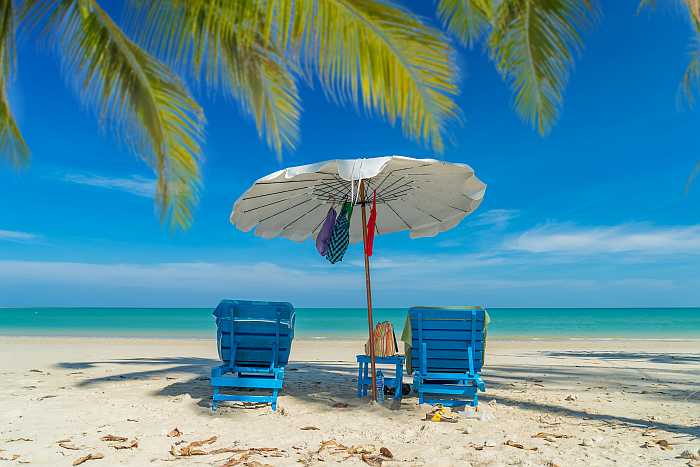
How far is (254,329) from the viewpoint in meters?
4.93

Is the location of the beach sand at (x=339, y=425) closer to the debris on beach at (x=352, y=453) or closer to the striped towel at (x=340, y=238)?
the debris on beach at (x=352, y=453)

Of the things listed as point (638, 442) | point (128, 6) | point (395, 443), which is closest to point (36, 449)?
point (395, 443)

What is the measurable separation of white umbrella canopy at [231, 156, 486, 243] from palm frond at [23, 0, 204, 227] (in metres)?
0.59

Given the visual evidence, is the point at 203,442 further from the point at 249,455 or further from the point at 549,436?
the point at 549,436

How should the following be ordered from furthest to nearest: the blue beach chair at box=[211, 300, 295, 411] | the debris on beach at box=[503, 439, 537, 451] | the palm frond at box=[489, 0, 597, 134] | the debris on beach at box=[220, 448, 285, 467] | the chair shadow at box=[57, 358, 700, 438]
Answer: the blue beach chair at box=[211, 300, 295, 411]
the chair shadow at box=[57, 358, 700, 438]
the palm frond at box=[489, 0, 597, 134]
the debris on beach at box=[503, 439, 537, 451]
the debris on beach at box=[220, 448, 285, 467]

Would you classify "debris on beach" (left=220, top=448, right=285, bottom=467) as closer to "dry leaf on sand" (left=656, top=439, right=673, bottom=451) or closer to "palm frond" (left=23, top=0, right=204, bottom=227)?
"palm frond" (left=23, top=0, right=204, bottom=227)

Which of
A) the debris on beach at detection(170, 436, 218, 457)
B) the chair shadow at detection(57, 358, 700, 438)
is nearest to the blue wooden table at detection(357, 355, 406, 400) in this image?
the chair shadow at detection(57, 358, 700, 438)

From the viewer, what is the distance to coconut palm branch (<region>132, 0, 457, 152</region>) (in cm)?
321

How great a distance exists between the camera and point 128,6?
3.77 meters

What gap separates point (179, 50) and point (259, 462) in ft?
9.43

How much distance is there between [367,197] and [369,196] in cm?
2

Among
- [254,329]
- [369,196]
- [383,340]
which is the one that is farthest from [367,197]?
[254,329]

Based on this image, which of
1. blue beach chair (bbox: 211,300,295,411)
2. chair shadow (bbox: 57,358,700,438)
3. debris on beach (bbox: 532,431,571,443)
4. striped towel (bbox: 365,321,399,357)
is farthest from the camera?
striped towel (bbox: 365,321,399,357)

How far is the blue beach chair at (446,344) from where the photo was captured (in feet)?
15.6
